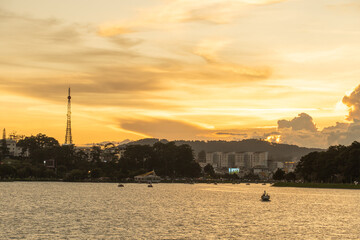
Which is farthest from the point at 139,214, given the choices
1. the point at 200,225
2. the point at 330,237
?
the point at 330,237

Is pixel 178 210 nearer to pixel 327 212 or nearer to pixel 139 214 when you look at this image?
pixel 139 214

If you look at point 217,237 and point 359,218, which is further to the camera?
point 359,218

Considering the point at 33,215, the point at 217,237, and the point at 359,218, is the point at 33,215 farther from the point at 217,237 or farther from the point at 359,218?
the point at 359,218

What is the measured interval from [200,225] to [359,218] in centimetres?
3795

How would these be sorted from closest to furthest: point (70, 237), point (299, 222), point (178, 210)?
point (70, 237) → point (299, 222) → point (178, 210)

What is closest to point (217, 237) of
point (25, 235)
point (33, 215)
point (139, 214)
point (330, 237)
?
point (330, 237)

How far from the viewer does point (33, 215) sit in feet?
338

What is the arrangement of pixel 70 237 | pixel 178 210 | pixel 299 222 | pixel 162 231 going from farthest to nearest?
pixel 178 210, pixel 299 222, pixel 162 231, pixel 70 237

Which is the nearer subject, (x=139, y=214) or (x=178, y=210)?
(x=139, y=214)

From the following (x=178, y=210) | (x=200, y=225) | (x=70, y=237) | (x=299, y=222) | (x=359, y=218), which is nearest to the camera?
(x=70, y=237)

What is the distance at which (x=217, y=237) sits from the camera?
74812mm

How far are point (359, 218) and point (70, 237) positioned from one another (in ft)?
204

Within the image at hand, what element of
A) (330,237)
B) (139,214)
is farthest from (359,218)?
(139,214)

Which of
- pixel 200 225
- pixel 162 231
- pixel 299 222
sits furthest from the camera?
pixel 299 222
